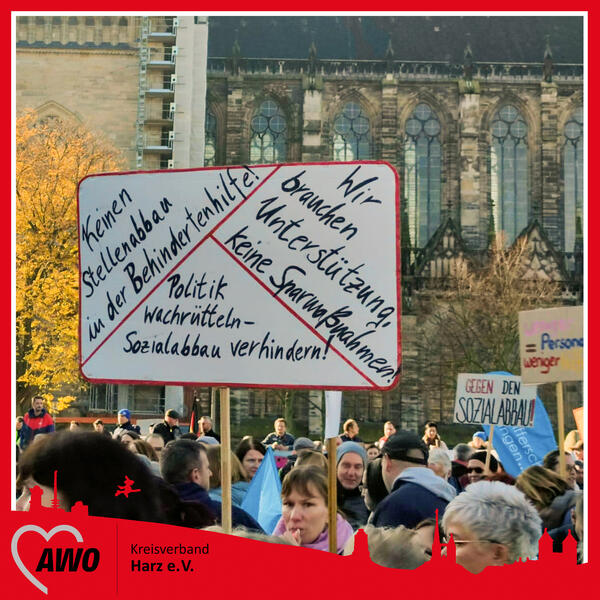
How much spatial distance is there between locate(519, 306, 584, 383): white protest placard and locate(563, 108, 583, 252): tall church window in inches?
1422

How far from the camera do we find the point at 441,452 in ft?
23.8

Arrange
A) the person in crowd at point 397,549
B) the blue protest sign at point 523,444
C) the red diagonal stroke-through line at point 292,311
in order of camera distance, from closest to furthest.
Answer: the person in crowd at point 397,549
the red diagonal stroke-through line at point 292,311
the blue protest sign at point 523,444

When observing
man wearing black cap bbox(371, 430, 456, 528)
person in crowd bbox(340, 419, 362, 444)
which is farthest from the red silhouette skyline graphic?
person in crowd bbox(340, 419, 362, 444)

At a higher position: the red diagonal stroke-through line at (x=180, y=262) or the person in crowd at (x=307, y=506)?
the red diagonal stroke-through line at (x=180, y=262)

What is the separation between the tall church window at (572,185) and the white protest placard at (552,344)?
119 feet

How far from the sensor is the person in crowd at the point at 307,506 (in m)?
5.17

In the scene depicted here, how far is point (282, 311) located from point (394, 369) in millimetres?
529

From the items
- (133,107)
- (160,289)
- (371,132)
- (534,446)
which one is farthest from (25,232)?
(371,132)

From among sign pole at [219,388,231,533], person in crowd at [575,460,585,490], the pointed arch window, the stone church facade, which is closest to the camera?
sign pole at [219,388,231,533]

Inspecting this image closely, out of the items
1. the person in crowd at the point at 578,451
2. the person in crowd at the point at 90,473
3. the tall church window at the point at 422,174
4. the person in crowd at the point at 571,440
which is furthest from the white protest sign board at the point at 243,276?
the tall church window at the point at 422,174

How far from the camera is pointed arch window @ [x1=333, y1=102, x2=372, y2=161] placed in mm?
44656

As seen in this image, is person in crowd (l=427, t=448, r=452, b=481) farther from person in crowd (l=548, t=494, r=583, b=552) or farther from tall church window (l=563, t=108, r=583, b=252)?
tall church window (l=563, t=108, r=583, b=252)

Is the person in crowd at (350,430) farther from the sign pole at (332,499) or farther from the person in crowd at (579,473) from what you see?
A: the sign pole at (332,499)

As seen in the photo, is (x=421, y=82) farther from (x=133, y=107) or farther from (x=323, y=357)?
(x=323, y=357)
